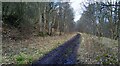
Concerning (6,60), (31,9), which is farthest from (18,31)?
(6,60)

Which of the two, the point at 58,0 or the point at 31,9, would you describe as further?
the point at 58,0

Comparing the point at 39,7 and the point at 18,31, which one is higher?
the point at 39,7

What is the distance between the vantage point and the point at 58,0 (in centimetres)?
3647

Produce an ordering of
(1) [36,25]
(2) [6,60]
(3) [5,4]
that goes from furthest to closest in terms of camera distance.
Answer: (1) [36,25] < (3) [5,4] < (2) [6,60]

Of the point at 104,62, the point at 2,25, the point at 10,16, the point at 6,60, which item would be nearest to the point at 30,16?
the point at 10,16

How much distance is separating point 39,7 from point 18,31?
679 cm

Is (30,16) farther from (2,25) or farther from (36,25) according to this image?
(36,25)

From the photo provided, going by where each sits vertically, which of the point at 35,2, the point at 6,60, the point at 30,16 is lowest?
the point at 6,60

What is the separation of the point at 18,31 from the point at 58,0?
14516 mm

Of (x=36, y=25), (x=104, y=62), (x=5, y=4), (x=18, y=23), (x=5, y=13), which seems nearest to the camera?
(x=104, y=62)

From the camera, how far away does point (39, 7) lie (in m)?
29.3

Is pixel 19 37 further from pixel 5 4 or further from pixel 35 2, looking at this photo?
pixel 35 2

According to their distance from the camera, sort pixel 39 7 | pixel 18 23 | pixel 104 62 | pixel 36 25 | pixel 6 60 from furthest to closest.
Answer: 1. pixel 36 25
2. pixel 39 7
3. pixel 18 23
4. pixel 6 60
5. pixel 104 62

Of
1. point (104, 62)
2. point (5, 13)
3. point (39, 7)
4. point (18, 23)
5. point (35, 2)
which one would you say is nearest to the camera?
point (104, 62)
